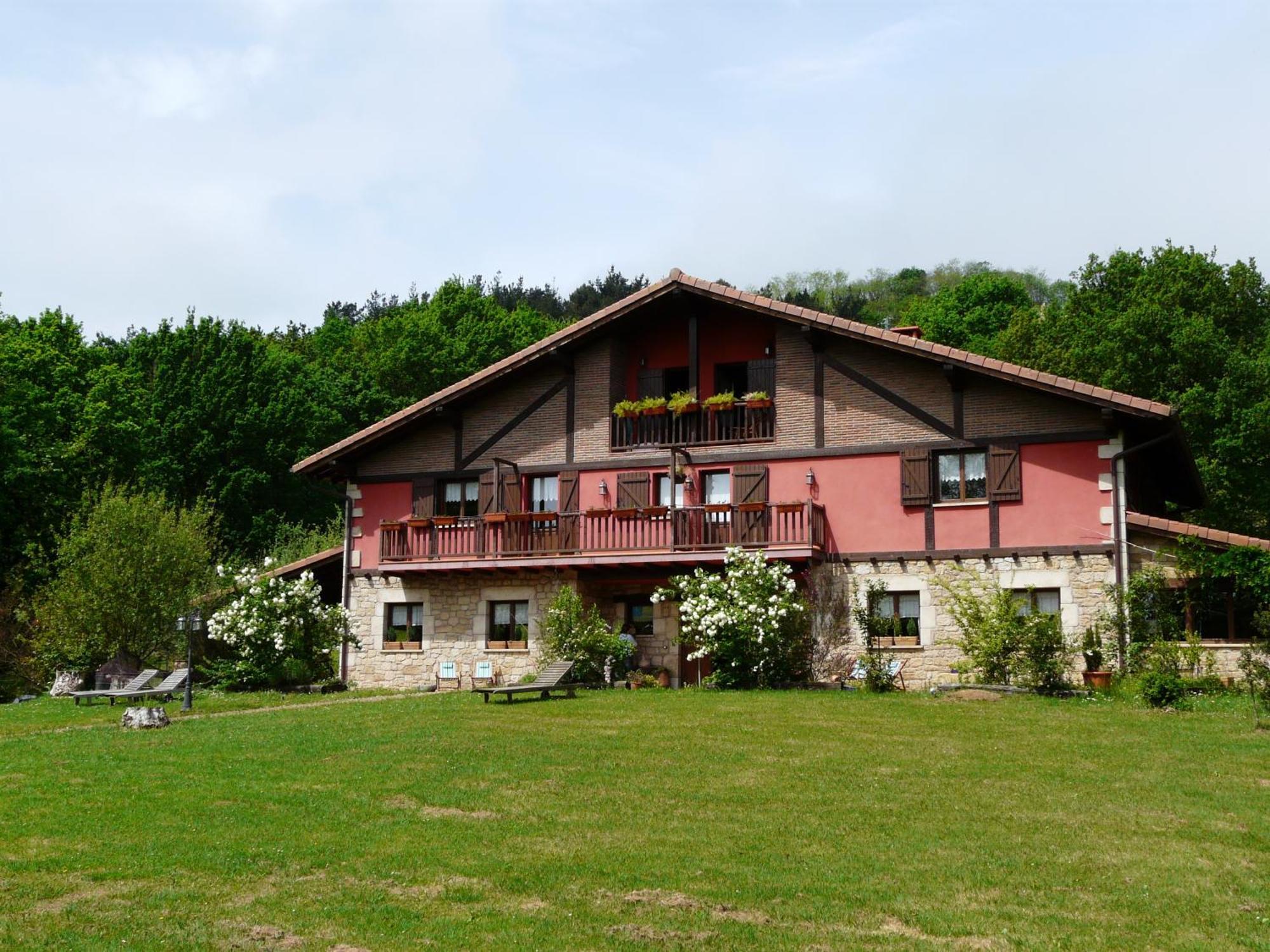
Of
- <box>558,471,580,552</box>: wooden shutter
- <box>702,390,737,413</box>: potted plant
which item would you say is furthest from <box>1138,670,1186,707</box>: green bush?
<box>558,471,580,552</box>: wooden shutter

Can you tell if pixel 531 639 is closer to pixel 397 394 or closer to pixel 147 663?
pixel 147 663

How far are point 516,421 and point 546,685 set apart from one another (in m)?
7.49

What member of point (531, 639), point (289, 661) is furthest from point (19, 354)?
point (531, 639)

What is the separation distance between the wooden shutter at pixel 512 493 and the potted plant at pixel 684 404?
11.6 ft

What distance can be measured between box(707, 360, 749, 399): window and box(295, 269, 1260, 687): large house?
48 mm

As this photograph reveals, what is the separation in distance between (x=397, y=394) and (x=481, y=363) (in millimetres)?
3685

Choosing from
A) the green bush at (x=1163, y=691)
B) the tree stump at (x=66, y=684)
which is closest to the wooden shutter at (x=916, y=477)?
the green bush at (x=1163, y=691)

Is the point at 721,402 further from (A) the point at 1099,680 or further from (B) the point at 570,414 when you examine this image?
(A) the point at 1099,680

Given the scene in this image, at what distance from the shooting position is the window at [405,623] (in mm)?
26594

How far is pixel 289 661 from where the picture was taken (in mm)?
25594

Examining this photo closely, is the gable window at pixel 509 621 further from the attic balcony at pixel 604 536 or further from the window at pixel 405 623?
the window at pixel 405 623

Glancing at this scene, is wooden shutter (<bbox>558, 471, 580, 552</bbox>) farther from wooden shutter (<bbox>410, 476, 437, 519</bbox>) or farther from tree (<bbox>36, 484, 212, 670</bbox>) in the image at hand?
tree (<bbox>36, 484, 212, 670</bbox>)

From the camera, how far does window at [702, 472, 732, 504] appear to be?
24.8 metres

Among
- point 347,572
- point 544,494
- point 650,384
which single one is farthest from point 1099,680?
point 347,572
